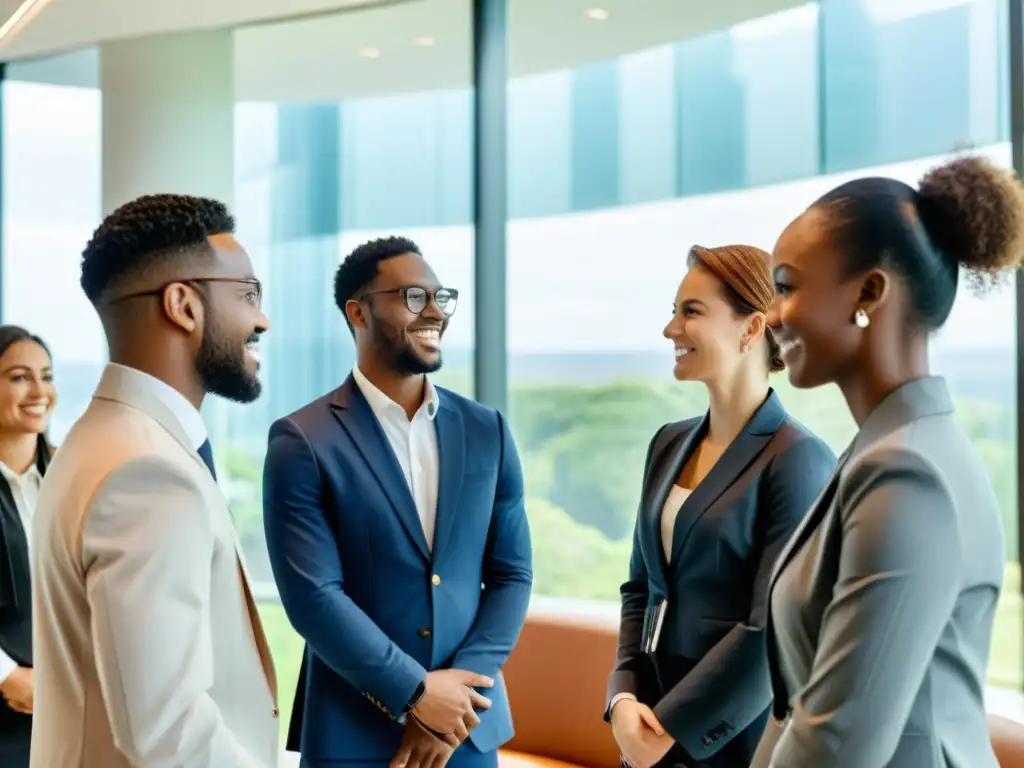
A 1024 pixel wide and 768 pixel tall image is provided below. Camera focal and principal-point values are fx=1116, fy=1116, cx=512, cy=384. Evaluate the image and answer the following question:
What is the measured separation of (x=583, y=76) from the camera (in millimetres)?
5027

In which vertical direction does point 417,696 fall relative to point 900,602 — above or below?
below

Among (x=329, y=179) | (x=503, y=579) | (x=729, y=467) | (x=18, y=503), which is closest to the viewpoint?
(x=729, y=467)

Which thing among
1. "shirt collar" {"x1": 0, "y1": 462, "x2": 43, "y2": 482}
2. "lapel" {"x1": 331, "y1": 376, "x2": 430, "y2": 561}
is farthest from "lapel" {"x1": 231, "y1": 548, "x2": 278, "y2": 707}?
"shirt collar" {"x1": 0, "y1": 462, "x2": 43, "y2": 482}

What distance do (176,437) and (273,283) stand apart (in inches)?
152

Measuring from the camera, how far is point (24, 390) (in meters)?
3.54

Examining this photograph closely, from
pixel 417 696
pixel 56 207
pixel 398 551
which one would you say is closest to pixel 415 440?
pixel 398 551

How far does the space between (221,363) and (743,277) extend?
124 cm

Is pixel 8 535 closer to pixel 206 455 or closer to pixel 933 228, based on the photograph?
pixel 206 455

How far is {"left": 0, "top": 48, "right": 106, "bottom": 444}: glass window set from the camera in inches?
254

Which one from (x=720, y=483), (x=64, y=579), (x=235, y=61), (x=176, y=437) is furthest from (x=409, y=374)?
(x=235, y=61)

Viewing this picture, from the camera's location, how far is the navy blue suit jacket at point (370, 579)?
2537 millimetres

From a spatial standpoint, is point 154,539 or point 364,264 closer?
point 154,539

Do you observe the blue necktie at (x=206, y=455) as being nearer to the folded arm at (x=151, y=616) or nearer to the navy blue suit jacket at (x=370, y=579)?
the folded arm at (x=151, y=616)

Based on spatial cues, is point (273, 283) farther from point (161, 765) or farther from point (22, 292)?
point (161, 765)
